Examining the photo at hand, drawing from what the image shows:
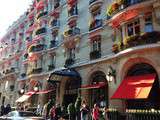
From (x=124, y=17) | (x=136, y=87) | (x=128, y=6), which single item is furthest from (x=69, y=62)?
(x=136, y=87)

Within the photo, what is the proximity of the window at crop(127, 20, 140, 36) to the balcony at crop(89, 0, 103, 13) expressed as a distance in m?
5.36

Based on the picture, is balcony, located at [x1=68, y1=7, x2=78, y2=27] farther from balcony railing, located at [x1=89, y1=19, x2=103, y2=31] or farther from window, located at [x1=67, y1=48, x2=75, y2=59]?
balcony railing, located at [x1=89, y1=19, x2=103, y2=31]

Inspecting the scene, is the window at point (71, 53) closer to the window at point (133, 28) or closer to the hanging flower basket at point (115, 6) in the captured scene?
the hanging flower basket at point (115, 6)

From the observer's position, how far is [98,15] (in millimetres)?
25047

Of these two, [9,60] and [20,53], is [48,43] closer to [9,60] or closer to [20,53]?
[20,53]

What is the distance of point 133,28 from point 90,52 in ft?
18.7

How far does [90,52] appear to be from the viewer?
24.3m

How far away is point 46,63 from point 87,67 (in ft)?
29.7

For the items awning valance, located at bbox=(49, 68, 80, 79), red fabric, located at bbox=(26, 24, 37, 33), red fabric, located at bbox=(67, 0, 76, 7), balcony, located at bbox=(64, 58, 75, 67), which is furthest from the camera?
red fabric, located at bbox=(26, 24, 37, 33)

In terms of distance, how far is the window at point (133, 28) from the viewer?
19703 mm

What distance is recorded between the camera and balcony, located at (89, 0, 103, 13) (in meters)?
24.6

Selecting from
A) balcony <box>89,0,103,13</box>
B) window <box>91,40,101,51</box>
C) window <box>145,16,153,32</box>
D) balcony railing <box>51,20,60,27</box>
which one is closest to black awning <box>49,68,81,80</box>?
window <box>91,40,101,51</box>

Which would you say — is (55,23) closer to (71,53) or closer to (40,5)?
(71,53)

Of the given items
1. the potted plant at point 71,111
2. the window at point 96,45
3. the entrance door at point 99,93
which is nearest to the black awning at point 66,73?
the entrance door at point 99,93
